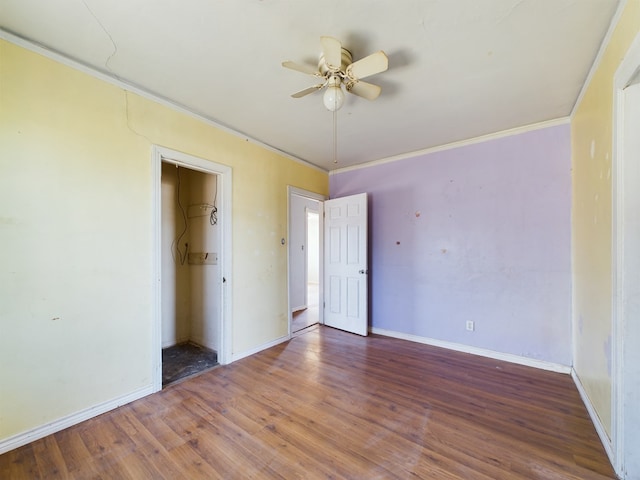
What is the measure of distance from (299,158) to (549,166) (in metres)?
2.88

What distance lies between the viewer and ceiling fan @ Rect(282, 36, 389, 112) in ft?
5.08

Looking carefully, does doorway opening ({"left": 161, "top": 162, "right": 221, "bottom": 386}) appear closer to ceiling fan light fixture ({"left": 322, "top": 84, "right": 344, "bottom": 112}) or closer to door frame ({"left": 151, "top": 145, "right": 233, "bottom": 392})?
door frame ({"left": 151, "top": 145, "right": 233, "bottom": 392})

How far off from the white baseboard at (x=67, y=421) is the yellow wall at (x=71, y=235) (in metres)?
0.03

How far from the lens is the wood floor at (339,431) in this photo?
151 centimetres

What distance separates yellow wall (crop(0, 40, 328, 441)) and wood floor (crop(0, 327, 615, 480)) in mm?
372

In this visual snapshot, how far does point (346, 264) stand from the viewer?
3.92 m

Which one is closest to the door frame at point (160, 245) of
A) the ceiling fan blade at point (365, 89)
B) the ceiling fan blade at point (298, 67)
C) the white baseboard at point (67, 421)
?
the white baseboard at point (67, 421)

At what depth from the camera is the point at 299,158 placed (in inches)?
150

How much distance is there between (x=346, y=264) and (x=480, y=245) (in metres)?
1.71

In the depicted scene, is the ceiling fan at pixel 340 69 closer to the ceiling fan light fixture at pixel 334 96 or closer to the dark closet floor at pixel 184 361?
the ceiling fan light fixture at pixel 334 96

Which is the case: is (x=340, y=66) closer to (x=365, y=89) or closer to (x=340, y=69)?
(x=340, y=69)

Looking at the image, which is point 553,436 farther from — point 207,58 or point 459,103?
point 207,58

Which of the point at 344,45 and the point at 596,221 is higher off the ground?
the point at 344,45

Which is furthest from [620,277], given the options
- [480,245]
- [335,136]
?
[335,136]
